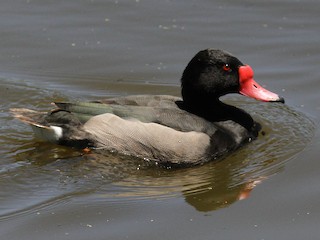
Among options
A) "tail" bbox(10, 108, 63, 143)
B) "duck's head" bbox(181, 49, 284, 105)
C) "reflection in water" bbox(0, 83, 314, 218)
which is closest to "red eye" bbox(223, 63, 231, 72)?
"duck's head" bbox(181, 49, 284, 105)

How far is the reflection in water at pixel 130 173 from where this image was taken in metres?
7.78

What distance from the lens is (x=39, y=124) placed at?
29.6ft

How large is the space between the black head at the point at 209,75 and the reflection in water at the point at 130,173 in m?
0.71

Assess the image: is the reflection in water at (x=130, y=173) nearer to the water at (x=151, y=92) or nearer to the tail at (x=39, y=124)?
the water at (x=151, y=92)

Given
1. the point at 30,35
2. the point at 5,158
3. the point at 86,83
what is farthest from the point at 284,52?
the point at 5,158

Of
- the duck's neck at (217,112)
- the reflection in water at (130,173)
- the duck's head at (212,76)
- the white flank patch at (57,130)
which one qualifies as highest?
the duck's head at (212,76)

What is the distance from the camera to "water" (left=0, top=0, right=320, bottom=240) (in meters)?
7.16

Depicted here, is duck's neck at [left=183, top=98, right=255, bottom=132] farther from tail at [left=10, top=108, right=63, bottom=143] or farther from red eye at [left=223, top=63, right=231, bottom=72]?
tail at [left=10, top=108, right=63, bottom=143]

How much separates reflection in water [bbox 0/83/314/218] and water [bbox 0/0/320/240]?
0.04 feet

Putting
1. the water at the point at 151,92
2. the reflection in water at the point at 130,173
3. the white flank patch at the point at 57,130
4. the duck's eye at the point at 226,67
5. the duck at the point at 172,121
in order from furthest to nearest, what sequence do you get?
the duck's eye at the point at 226,67 → the white flank patch at the point at 57,130 → the duck at the point at 172,121 → the reflection in water at the point at 130,173 → the water at the point at 151,92

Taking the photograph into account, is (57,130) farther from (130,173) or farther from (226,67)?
(226,67)

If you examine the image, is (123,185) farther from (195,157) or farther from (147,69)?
(147,69)

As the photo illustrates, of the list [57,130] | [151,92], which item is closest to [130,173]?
[57,130]

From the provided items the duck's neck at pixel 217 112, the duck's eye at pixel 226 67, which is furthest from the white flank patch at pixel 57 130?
the duck's eye at pixel 226 67
